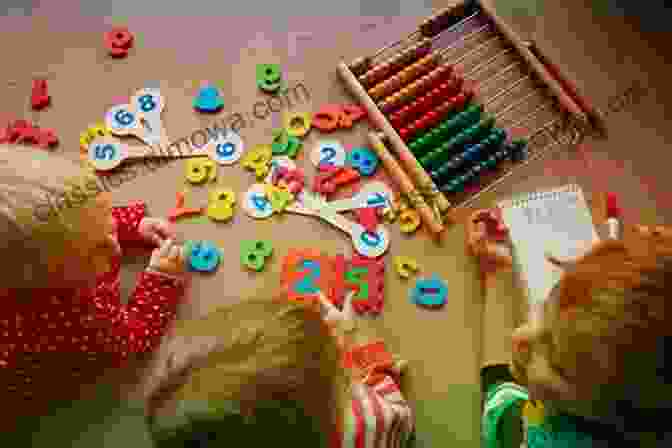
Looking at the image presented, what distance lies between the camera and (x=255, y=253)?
1.20 m

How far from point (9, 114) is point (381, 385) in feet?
2.89

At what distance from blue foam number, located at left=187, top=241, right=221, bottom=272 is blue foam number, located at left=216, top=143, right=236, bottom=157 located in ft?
0.61

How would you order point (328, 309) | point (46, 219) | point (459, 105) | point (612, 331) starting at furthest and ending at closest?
point (459, 105)
point (328, 309)
point (46, 219)
point (612, 331)

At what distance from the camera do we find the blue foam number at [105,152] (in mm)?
1262

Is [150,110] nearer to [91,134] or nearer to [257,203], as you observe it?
[91,134]

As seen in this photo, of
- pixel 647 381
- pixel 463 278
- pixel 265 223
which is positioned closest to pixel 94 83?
pixel 265 223

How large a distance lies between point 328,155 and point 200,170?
0.80ft

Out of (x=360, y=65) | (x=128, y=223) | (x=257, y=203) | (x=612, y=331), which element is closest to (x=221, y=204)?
(x=257, y=203)

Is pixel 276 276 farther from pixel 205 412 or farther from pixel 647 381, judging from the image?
pixel 647 381

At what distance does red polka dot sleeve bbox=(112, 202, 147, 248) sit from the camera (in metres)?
1.18

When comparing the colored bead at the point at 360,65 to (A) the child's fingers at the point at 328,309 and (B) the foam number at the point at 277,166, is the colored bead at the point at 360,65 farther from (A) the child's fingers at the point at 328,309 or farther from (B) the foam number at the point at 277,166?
(A) the child's fingers at the point at 328,309

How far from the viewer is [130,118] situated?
4.25 ft

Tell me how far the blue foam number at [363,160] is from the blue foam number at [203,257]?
0.99 ft

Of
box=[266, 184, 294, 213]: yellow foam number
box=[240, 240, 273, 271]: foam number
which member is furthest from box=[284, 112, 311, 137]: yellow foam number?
box=[240, 240, 273, 271]: foam number
